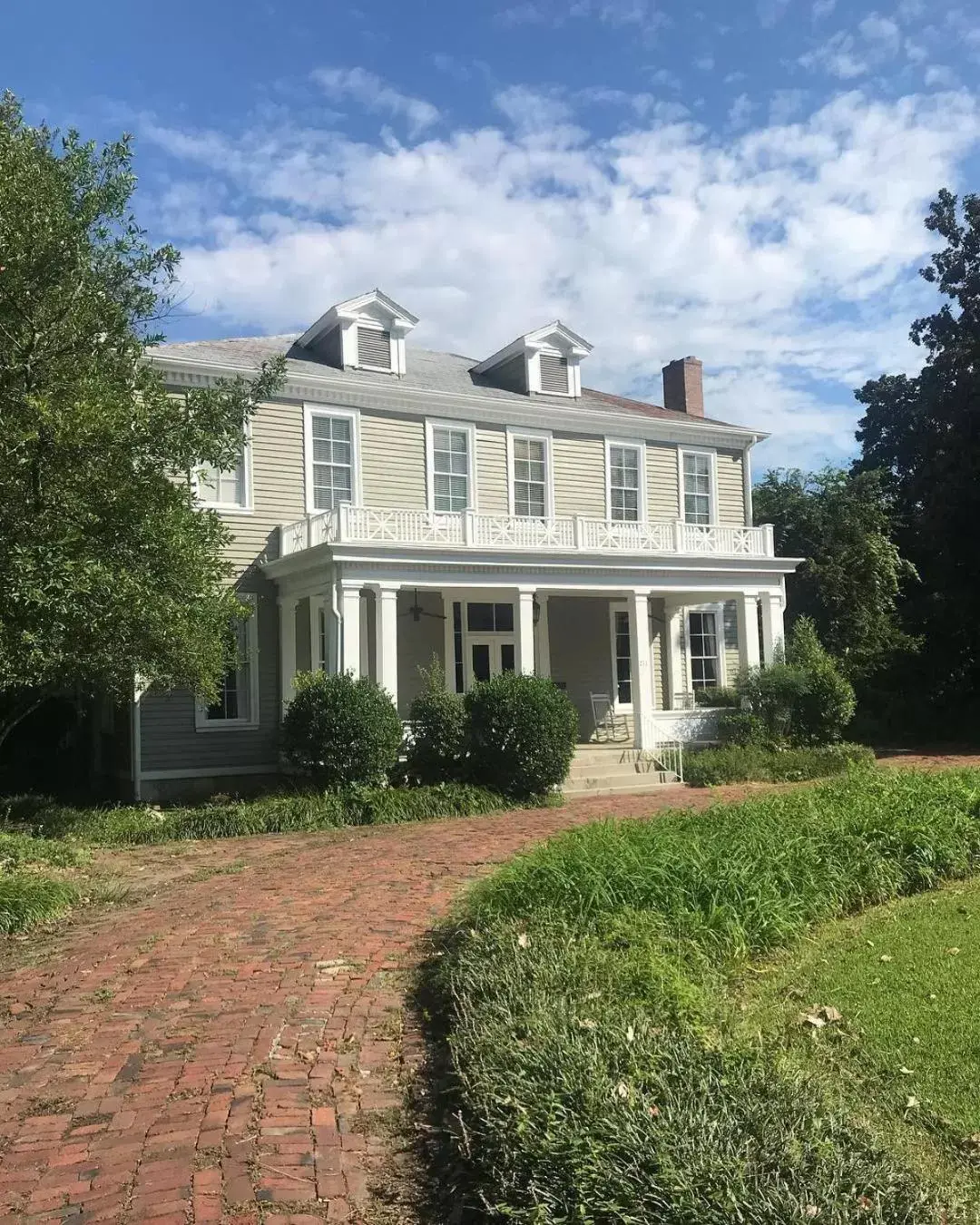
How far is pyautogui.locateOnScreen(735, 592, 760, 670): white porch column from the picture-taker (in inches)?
846

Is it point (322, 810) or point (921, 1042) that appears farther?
Answer: point (322, 810)

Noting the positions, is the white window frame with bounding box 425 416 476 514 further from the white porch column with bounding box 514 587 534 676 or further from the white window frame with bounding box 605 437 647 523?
the white window frame with bounding box 605 437 647 523

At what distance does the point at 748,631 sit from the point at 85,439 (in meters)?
14.8

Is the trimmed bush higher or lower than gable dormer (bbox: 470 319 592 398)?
lower

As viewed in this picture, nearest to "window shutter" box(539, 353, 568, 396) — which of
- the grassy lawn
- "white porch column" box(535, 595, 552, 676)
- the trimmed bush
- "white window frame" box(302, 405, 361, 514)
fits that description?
"white porch column" box(535, 595, 552, 676)

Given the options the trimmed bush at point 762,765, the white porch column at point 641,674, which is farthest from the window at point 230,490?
the trimmed bush at point 762,765

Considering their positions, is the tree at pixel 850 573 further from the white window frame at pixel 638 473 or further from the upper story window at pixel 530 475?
the upper story window at pixel 530 475

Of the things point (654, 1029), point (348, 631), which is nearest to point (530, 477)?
point (348, 631)

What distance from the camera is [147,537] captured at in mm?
11555

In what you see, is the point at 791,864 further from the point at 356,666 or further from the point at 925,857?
the point at 356,666

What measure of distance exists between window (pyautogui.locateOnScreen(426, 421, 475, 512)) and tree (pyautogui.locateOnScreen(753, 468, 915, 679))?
36.5 ft

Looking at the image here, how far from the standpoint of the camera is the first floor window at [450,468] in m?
21.2

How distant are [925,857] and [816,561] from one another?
2072 cm

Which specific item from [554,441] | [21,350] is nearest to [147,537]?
[21,350]
